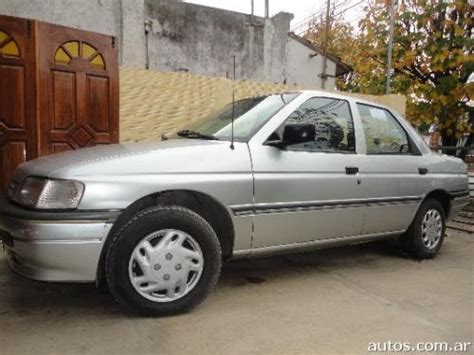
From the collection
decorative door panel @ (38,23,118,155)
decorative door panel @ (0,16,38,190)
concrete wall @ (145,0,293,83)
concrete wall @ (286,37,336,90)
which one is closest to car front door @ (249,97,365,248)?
decorative door panel @ (38,23,118,155)

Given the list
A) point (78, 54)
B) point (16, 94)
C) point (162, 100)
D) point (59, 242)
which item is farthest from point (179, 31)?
point (59, 242)

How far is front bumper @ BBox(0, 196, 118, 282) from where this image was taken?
2559 millimetres

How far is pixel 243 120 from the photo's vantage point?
353cm

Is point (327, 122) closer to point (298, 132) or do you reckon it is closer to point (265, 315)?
point (298, 132)

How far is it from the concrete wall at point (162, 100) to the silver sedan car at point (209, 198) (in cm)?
282

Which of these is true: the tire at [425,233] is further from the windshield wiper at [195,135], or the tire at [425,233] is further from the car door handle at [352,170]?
the windshield wiper at [195,135]

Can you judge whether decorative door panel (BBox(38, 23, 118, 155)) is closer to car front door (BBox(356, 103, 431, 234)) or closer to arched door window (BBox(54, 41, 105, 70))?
arched door window (BBox(54, 41, 105, 70))

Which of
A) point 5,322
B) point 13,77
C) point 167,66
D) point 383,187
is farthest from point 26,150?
point 167,66

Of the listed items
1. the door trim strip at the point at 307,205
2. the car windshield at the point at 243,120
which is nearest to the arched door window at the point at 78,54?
the car windshield at the point at 243,120

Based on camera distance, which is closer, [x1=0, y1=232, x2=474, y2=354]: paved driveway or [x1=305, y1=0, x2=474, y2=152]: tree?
[x1=0, y1=232, x2=474, y2=354]: paved driveway

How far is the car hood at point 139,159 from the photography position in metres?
2.71

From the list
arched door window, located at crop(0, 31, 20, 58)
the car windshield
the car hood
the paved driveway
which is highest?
arched door window, located at crop(0, 31, 20, 58)

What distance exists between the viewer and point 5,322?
9.10ft

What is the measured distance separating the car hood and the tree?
10.3 metres
